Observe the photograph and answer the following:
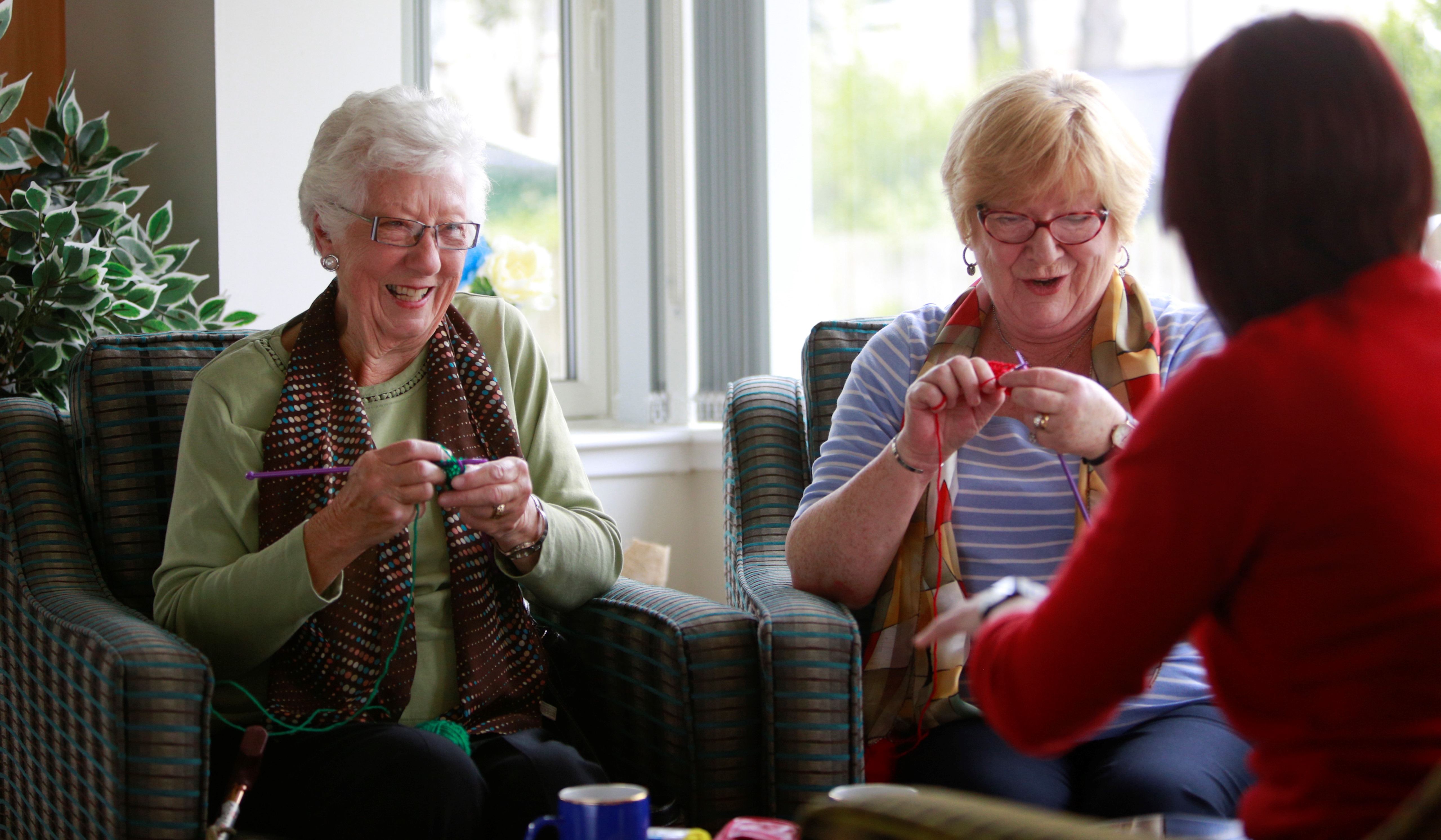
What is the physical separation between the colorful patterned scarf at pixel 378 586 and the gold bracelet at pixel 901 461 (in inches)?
Answer: 20.5

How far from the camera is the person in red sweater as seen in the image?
729 millimetres

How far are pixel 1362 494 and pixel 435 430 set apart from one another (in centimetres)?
117

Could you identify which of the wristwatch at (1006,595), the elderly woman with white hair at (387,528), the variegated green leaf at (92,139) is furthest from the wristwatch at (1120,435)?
the variegated green leaf at (92,139)

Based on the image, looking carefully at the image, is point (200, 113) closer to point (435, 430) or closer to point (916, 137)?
point (435, 430)

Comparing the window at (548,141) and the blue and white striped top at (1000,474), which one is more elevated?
the window at (548,141)

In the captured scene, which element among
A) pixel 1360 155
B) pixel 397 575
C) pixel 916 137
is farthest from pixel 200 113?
pixel 1360 155

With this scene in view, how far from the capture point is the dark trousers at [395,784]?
4.33ft

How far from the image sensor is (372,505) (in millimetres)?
1379

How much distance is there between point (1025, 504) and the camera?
1544 millimetres

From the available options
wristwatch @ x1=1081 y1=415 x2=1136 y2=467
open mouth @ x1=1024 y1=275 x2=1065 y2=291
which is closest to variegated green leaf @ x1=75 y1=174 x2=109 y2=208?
open mouth @ x1=1024 y1=275 x2=1065 y2=291

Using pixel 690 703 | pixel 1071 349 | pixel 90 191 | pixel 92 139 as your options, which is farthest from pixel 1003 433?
pixel 92 139

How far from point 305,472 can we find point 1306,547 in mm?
1097

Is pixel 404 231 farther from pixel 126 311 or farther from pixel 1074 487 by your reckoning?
pixel 1074 487

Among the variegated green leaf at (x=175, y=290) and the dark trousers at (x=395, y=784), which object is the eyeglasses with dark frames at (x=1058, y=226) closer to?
the dark trousers at (x=395, y=784)
